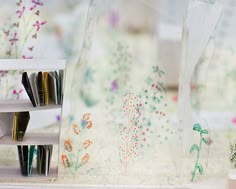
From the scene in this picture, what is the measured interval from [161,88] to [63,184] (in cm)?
74

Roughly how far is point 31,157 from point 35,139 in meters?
0.09

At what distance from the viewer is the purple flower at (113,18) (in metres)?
3.26

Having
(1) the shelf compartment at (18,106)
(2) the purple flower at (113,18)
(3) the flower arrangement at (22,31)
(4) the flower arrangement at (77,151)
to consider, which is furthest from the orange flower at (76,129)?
(2) the purple flower at (113,18)

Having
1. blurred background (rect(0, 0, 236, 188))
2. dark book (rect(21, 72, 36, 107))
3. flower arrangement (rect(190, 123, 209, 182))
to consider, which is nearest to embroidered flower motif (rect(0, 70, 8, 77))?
blurred background (rect(0, 0, 236, 188))

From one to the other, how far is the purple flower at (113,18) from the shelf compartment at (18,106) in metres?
0.91

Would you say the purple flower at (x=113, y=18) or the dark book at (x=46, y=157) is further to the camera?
the purple flower at (x=113, y=18)

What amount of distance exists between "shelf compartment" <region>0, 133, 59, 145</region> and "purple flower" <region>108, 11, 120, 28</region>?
0.97 meters

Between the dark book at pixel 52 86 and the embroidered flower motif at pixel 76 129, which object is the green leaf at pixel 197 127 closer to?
the embroidered flower motif at pixel 76 129

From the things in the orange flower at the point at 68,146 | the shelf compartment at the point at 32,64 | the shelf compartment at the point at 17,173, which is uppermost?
the shelf compartment at the point at 32,64

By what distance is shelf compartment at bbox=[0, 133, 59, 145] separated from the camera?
2.49 meters

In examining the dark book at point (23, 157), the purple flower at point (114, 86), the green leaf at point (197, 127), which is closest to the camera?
the dark book at point (23, 157)

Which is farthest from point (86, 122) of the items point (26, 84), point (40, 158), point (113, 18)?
point (113, 18)

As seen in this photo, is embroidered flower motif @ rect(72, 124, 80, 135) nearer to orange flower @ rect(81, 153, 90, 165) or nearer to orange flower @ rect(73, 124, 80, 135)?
orange flower @ rect(73, 124, 80, 135)

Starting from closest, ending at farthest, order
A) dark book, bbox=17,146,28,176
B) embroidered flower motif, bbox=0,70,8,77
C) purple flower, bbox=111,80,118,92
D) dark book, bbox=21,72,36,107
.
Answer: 1. dark book, bbox=21,72,36,107
2. dark book, bbox=17,146,28,176
3. embroidered flower motif, bbox=0,70,8,77
4. purple flower, bbox=111,80,118,92
